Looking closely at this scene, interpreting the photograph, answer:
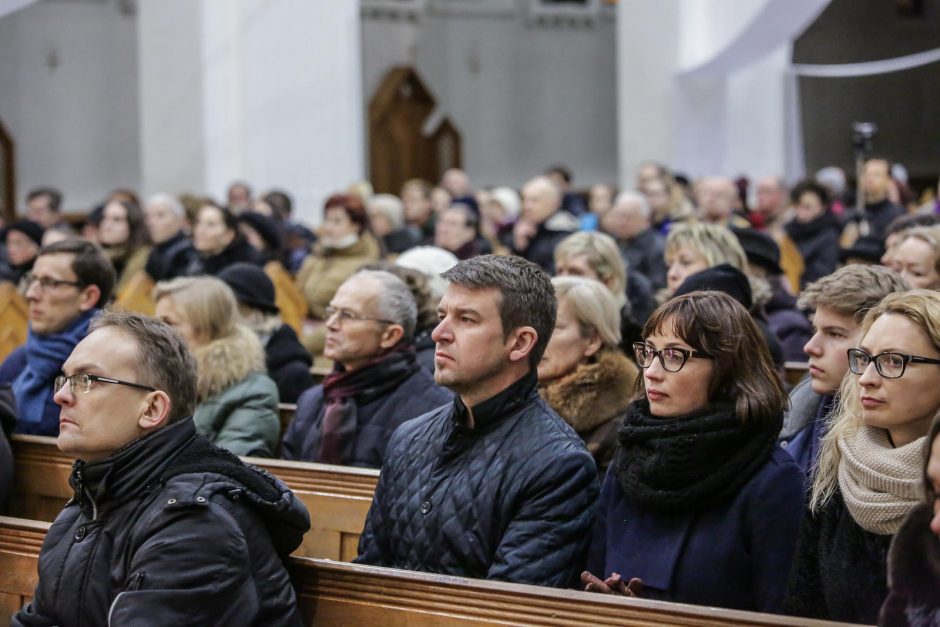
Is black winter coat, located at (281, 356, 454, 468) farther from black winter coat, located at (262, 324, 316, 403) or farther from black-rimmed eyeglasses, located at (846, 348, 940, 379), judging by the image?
black-rimmed eyeglasses, located at (846, 348, 940, 379)

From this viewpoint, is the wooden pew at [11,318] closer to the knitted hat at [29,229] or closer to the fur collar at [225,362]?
the knitted hat at [29,229]

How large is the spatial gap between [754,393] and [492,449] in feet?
1.98

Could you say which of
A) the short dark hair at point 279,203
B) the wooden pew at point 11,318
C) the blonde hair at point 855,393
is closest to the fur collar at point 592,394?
the blonde hair at point 855,393

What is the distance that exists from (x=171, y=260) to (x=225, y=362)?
127 inches

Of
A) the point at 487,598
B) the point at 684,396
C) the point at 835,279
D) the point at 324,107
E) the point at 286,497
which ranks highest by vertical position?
the point at 324,107

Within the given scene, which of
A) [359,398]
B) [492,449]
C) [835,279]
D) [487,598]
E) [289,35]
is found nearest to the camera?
[487,598]

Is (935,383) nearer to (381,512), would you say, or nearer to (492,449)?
(492,449)

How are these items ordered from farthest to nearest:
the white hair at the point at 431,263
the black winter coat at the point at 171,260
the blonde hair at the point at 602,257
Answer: the black winter coat at the point at 171,260 → the blonde hair at the point at 602,257 → the white hair at the point at 431,263

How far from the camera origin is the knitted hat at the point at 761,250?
17.4 ft

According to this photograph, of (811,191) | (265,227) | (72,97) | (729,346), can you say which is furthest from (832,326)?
(72,97)

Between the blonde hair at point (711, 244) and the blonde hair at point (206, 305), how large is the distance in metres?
1.67

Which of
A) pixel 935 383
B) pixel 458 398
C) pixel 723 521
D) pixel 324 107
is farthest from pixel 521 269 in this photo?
pixel 324 107

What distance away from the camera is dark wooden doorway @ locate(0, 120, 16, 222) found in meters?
15.2

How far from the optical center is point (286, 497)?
261 centimetres
